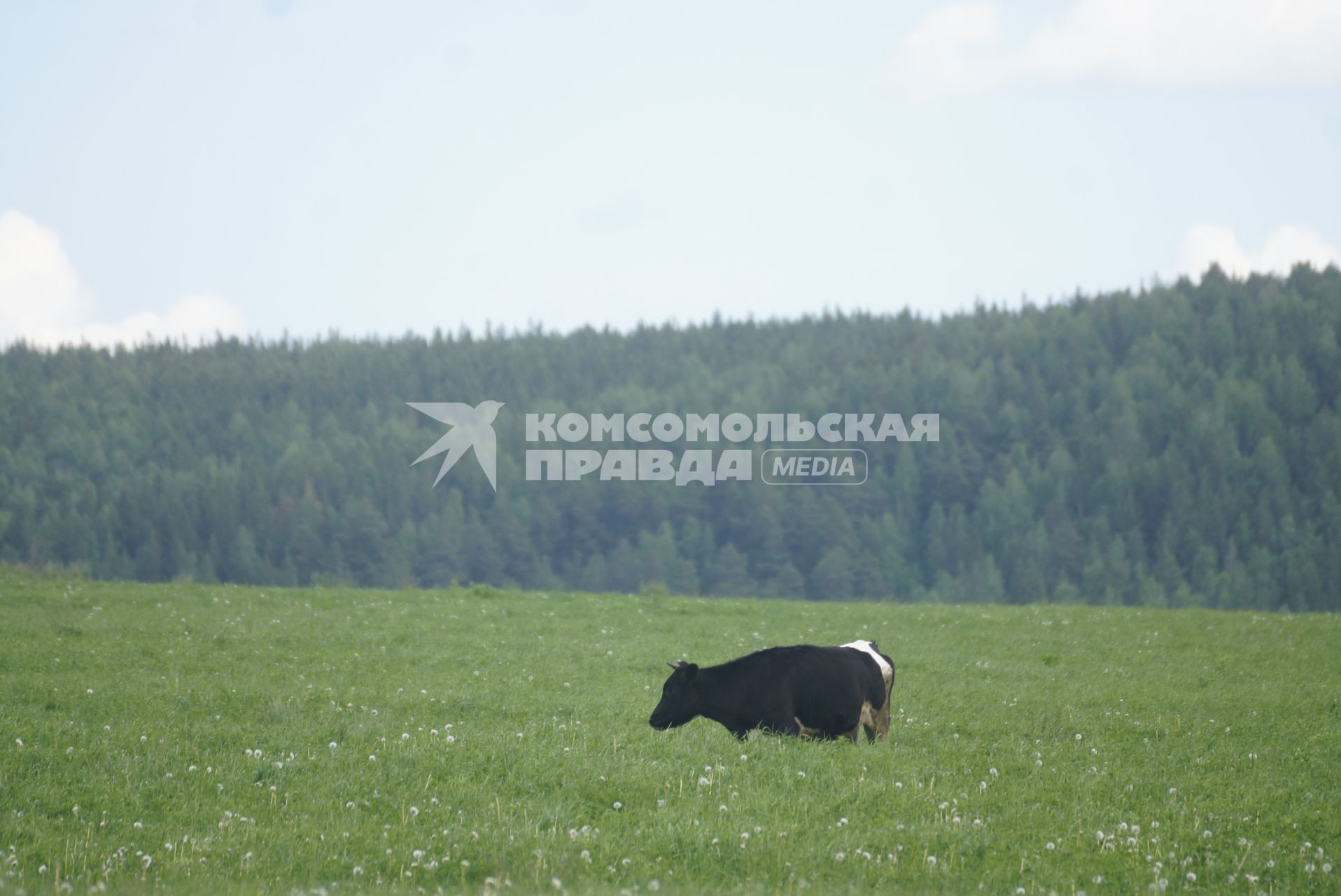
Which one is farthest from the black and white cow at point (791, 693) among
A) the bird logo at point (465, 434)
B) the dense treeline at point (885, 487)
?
the bird logo at point (465, 434)

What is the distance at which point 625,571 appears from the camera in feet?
385

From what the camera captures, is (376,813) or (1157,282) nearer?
(376,813)

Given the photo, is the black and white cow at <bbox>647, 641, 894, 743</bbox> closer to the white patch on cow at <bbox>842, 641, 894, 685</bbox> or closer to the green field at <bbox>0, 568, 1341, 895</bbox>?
the white patch on cow at <bbox>842, 641, 894, 685</bbox>

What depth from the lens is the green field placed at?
9008mm

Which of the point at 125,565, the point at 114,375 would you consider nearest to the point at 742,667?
the point at 125,565

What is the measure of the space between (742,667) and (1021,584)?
105 meters

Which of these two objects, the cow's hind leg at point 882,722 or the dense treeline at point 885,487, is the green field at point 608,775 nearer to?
the cow's hind leg at point 882,722

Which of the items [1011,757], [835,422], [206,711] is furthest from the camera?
[835,422]

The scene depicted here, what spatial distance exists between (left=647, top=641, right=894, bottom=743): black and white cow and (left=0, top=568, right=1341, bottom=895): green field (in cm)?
40

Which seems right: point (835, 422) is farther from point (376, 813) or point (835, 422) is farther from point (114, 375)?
point (376, 813)

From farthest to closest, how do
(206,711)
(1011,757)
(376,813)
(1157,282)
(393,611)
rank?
(1157,282) → (393,611) → (206,711) → (1011,757) → (376,813)

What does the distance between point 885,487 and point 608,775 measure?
116 m

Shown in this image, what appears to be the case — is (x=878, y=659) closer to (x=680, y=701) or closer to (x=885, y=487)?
(x=680, y=701)

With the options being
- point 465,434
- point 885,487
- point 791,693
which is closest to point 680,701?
point 791,693
